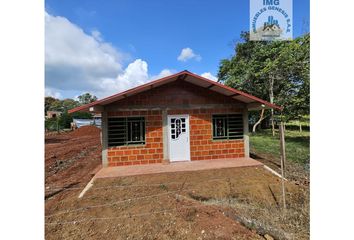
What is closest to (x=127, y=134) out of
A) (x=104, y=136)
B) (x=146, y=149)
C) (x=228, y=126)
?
(x=104, y=136)

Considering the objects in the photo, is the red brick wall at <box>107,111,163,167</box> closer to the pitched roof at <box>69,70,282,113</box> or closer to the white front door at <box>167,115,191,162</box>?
the white front door at <box>167,115,191,162</box>

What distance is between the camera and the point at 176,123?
774cm

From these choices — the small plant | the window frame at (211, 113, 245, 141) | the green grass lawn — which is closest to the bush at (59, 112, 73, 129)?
the green grass lawn

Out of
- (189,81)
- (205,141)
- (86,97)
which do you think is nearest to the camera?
(189,81)

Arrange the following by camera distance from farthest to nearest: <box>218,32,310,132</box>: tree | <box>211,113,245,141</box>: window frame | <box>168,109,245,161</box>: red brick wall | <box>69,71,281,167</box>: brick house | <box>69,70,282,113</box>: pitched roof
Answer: <box>218,32,310,132</box>: tree, <box>211,113,245,141</box>: window frame, <box>168,109,245,161</box>: red brick wall, <box>69,71,281,167</box>: brick house, <box>69,70,282,113</box>: pitched roof

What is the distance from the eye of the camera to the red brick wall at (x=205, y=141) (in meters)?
7.85

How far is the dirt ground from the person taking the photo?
318cm

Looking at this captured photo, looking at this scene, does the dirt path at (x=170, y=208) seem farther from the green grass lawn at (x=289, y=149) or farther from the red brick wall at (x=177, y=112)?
the green grass lawn at (x=289, y=149)

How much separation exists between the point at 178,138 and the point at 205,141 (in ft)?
3.89

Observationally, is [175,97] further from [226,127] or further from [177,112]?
[226,127]

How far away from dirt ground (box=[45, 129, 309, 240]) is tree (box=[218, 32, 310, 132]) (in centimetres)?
1092

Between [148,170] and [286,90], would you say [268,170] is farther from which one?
[286,90]

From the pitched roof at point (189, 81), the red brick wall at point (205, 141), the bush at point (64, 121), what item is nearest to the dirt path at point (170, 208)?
the red brick wall at point (205, 141)

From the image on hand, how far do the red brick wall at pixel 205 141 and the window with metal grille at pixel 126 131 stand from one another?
1.43 meters
